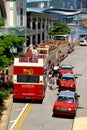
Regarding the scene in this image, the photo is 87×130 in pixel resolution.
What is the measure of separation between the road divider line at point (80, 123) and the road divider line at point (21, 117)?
382 cm

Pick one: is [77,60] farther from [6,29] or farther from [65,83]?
[65,83]

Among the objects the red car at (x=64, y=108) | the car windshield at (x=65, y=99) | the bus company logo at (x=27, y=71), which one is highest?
the bus company logo at (x=27, y=71)

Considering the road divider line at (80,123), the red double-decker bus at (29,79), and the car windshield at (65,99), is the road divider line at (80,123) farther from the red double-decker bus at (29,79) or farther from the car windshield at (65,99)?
the red double-decker bus at (29,79)

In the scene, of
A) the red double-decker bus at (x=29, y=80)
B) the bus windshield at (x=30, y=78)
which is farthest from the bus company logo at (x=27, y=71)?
the bus windshield at (x=30, y=78)

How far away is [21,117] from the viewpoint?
29.9 metres

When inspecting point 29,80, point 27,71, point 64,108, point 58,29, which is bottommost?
point 58,29

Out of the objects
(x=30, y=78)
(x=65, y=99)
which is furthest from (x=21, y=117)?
(x=30, y=78)

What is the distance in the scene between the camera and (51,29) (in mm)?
103312

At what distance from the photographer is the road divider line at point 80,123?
2734 centimetres

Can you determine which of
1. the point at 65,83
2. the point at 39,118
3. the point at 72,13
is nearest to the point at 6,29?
the point at 65,83

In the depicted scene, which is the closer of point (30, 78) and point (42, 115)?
point (42, 115)

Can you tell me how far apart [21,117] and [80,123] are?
4.50 meters

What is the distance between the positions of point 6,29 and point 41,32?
35.6 m

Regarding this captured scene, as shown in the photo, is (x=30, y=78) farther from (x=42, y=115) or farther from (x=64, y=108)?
(x=64, y=108)
